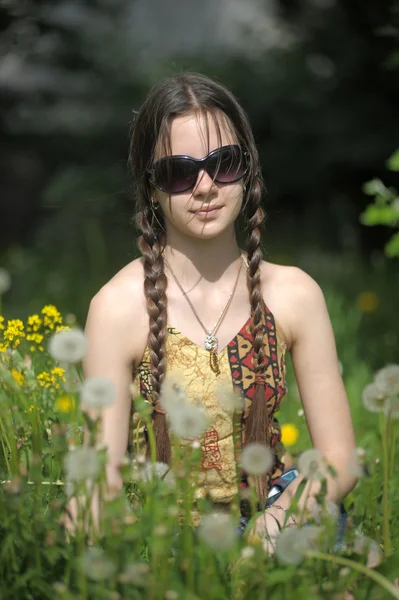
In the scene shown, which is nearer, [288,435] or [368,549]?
[368,549]

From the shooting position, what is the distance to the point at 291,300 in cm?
217

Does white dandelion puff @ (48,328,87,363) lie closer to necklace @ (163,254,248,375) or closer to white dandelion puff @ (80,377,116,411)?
white dandelion puff @ (80,377,116,411)

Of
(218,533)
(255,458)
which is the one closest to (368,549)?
(255,458)

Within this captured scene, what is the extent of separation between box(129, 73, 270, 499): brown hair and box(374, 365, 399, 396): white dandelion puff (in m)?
0.58

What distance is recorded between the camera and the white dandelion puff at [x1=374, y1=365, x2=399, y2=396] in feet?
4.99

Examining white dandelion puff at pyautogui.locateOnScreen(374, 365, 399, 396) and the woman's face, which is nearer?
white dandelion puff at pyautogui.locateOnScreen(374, 365, 399, 396)

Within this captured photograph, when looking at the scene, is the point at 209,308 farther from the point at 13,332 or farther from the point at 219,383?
the point at 13,332

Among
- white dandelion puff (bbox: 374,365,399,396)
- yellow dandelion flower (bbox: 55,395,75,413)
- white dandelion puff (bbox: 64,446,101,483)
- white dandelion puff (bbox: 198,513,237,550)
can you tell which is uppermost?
yellow dandelion flower (bbox: 55,395,75,413)

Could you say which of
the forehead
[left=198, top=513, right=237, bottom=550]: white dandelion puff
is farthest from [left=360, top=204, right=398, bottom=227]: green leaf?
[left=198, top=513, right=237, bottom=550]: white dandelion puff

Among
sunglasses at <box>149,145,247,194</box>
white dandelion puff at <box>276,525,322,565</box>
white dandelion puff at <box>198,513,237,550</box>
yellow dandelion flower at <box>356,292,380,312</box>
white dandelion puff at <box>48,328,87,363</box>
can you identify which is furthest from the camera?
yellow dandelion flower at <box>356,292,380,312</box>

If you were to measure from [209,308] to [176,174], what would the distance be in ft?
1.17

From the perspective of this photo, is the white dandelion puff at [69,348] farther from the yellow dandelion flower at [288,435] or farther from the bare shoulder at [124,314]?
the yellow dandelion flower at [288,435]

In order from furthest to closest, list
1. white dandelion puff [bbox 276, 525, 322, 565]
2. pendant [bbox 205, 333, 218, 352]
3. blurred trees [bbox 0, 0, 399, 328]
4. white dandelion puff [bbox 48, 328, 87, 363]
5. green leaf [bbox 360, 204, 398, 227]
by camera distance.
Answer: blurred trees [bbox 0, 0, 399, 328] → green leaf [bbox 360, 204, 398, 227] → pendant [bbox 205, 333, 218, 352] → white dandelion puff [bbox 48, 328, 87, 363] → white dandelion puff [bbox 276, 525, 322, 565]

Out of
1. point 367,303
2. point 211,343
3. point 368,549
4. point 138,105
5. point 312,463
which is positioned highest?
point 138,105
